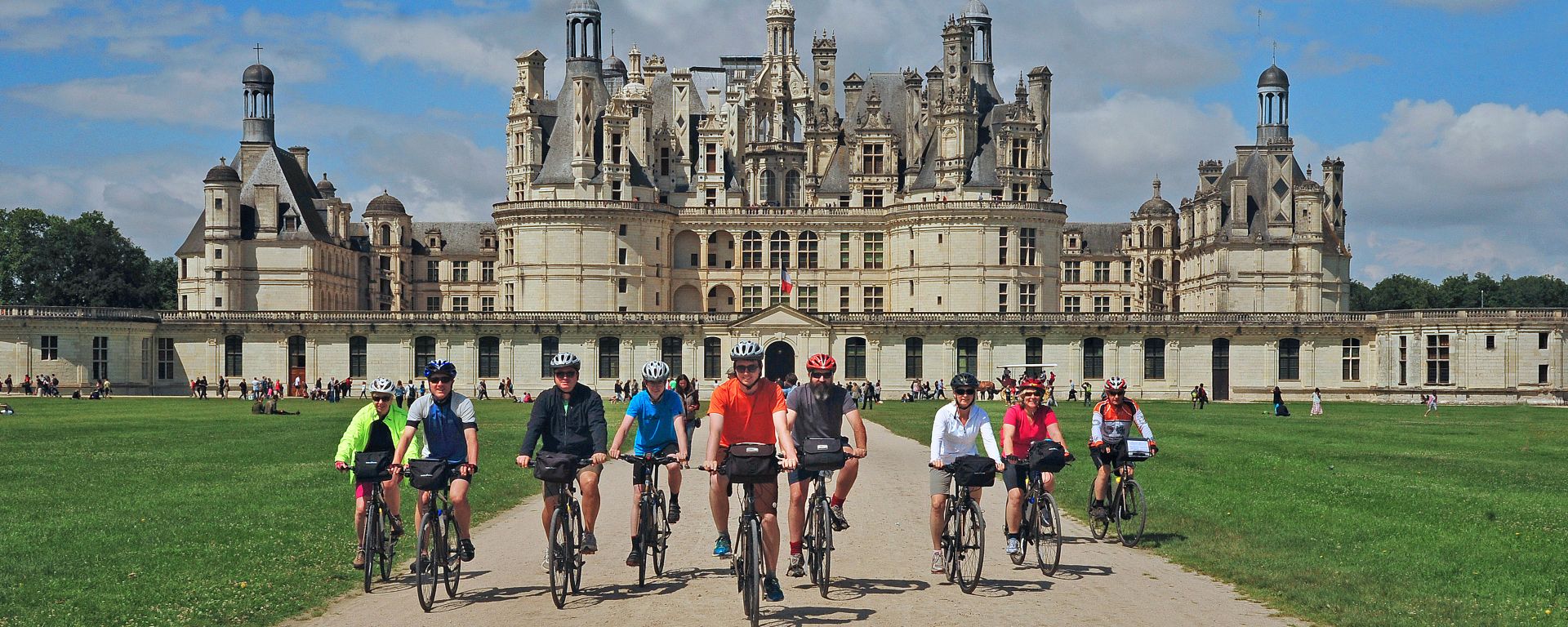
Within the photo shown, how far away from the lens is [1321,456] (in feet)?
113

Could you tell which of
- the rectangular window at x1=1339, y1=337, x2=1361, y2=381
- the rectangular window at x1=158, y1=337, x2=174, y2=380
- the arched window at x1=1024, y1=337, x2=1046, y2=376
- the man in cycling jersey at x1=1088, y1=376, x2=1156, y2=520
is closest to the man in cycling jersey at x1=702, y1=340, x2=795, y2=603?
the man in cycling jersey at x1=1088, y1=376, x2=1156, y2=520

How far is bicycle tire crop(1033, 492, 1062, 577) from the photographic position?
54.9 feet

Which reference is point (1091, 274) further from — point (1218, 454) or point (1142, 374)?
point (1218, 454)

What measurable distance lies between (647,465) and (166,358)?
71.6 metres

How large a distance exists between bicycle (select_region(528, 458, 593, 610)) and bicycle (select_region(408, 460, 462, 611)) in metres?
0.93

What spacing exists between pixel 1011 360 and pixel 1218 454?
154 feet

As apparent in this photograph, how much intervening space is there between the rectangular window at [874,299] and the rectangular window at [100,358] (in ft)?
140

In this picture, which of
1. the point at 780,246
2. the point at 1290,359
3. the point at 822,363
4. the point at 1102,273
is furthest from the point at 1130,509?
the point at 1102,273

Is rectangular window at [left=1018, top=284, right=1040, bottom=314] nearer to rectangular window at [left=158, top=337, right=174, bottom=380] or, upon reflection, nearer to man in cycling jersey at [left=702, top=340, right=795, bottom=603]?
rectangular window at [left=158, top=337, right=174, bottom=380]

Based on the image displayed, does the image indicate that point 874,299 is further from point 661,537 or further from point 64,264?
point 661,537

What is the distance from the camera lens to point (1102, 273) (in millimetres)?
114875

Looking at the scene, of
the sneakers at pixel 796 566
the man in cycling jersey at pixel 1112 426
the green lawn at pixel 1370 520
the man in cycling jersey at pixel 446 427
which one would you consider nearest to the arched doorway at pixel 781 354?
the green lawn at pixel 1370 520

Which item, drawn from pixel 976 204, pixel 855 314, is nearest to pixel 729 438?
pixel 855 314

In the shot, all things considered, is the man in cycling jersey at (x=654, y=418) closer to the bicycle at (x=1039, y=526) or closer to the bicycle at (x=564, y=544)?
the bicycle at (x=564, y=544)
